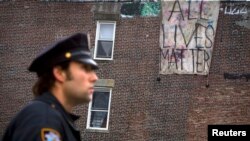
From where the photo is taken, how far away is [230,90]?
1595 centimetres

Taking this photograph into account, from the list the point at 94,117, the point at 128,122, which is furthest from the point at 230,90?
the point at 94,117

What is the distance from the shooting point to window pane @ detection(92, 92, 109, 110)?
1656cm

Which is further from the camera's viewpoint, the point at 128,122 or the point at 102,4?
the point at 102,4

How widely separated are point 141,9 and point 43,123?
49.6ft

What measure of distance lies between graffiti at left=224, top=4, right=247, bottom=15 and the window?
169 inches

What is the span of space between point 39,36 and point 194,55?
238 inches

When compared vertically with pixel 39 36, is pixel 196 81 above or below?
below

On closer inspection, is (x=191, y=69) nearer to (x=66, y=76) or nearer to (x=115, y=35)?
(x=115, y=35)

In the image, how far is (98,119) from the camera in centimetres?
1652

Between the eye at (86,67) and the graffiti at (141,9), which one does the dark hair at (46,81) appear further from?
the graffiti at (141,9)

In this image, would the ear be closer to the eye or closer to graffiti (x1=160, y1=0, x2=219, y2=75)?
the eye

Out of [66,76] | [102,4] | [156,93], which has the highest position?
[102,4]

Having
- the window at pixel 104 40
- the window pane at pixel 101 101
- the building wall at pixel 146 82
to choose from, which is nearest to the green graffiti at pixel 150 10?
the building wall at pixel 146 82


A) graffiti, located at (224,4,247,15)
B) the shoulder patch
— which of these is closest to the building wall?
graffiti, located at (224,4,247,15)
